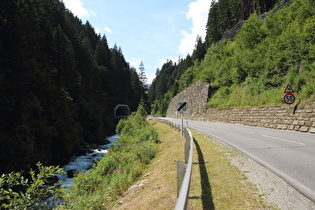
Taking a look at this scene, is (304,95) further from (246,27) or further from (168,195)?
(246,27)

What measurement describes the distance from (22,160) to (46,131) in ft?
15.9

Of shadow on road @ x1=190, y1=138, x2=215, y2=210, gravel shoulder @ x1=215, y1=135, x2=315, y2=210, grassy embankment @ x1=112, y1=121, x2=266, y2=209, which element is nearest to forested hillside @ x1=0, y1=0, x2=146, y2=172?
grassy embankment @ x1=112, y1=121, x2=266, y2=209

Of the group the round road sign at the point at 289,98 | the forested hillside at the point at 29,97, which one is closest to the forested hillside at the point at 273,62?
the round road sign at the point at 289,98

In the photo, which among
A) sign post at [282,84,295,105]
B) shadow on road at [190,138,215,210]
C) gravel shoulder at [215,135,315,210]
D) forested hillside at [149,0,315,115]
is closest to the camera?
gravel shoulder at [215,135,315,210]

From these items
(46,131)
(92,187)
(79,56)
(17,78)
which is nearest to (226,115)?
(92,187)

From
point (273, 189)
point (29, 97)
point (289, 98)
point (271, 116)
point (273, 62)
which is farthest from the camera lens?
point (273, 62)

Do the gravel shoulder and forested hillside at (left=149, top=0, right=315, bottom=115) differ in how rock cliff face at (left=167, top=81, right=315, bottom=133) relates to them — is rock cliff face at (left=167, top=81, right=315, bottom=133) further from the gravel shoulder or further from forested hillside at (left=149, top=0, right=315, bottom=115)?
the gravel shoulder

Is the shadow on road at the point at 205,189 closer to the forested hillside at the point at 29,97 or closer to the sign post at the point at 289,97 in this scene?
the sign post at the point at 289,97

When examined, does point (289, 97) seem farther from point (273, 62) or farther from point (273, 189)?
point (273, 189)

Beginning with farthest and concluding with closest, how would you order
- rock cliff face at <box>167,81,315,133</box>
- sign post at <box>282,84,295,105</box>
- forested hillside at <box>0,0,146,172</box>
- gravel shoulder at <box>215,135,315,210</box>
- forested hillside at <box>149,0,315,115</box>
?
forested hillside at <box>0,0,146,172</box> < forested hillside at <box>149,0,315,115</box> < sign post at <box>282,84,295,105</box> < rock cliff face at <box>167,81,315,133</box> < gravel shoulder at <box>215,135,315,210</box>

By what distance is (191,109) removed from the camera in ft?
132

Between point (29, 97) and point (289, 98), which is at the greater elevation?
point (289, 98)

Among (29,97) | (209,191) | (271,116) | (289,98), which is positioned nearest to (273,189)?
(209,191)

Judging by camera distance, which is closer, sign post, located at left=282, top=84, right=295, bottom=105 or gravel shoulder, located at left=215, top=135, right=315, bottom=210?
gravel shoulder, located at left=215, top=135, right=315, bottom=210
